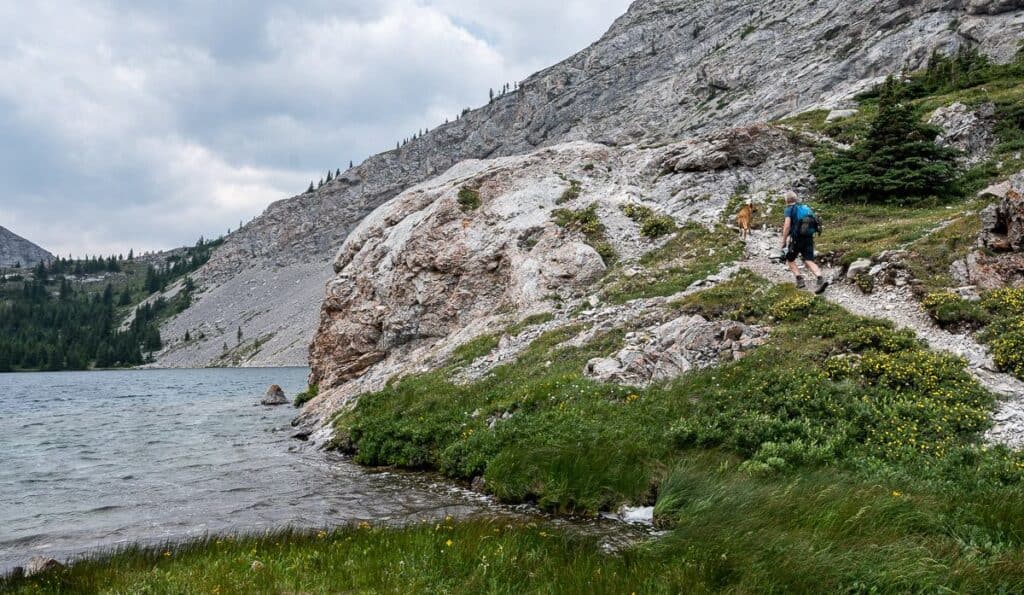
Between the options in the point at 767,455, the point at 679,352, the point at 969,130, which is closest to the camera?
the point at 767,455

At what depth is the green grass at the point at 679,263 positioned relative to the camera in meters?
23.1

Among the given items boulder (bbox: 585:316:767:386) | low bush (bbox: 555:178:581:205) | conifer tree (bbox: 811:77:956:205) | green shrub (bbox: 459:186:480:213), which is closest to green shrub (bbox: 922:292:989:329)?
boulder (bbox: 585:316:767:386)

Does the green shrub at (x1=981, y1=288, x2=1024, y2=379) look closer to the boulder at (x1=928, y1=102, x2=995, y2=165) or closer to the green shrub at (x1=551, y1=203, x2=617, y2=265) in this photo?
the green shrub at (x1=551, y1=203, x2=617, y2=265)

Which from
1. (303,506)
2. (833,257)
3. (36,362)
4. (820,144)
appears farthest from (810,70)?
(36,362)

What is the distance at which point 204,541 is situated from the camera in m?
9.77

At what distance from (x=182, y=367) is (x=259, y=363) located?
168 feet

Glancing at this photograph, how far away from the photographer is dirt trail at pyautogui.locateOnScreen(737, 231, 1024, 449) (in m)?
11.0

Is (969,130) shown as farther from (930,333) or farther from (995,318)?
(930,333)

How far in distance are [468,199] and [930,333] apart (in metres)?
26.2

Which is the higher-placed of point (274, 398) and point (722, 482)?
point (722, 482)

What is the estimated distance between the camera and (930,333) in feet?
47.8

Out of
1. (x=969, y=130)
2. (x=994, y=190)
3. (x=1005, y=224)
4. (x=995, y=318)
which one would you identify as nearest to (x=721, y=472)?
(x=995, y=318)

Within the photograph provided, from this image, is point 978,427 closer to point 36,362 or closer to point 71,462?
point 71,462

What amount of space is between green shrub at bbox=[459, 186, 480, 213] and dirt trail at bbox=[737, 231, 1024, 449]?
17729mm
